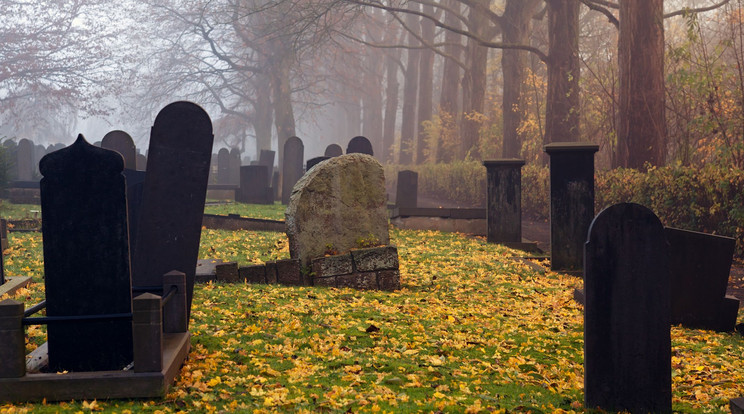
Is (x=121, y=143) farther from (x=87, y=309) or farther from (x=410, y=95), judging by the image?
(x=410, y=95)

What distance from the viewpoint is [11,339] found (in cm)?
416

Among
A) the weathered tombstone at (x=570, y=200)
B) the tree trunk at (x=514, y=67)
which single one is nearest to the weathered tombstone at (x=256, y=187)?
the tree trunk at (x=514, y=67)

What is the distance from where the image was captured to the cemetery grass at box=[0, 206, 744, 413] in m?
4.39

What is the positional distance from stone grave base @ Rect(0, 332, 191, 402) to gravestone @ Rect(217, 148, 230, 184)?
27734 millimetres

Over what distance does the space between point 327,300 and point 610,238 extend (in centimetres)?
398

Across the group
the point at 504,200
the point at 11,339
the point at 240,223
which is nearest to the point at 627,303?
the point at 11,339

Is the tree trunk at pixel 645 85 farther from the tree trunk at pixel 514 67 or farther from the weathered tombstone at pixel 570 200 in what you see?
the tree trunk at pixel 514 67

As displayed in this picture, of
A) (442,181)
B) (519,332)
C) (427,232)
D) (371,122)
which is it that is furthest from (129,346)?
(371,122)

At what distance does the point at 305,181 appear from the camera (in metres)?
8.88

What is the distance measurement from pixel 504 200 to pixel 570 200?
3391mm

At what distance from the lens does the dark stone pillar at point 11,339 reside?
4141mm

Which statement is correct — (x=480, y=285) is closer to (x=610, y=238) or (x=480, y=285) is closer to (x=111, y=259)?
(x=610, y=238)

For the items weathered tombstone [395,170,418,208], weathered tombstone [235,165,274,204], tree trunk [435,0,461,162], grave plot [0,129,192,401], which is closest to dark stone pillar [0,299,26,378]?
grave plot [0,129,192,401]

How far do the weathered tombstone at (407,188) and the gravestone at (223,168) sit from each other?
588 inches
